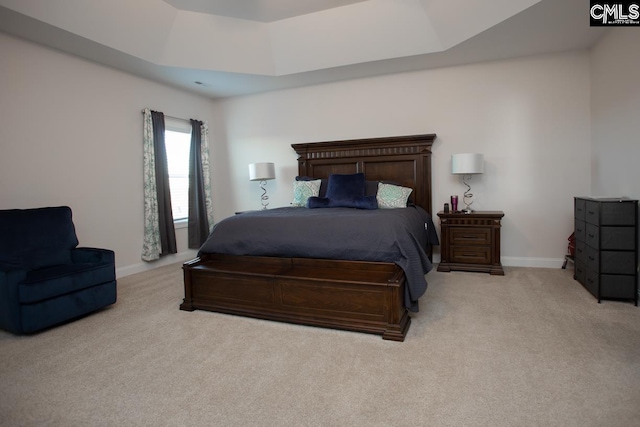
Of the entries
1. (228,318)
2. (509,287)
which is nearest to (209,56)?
(228,318)

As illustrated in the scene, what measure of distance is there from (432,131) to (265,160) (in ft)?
8.79

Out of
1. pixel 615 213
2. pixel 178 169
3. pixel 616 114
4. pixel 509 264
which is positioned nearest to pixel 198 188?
pixel 178 169

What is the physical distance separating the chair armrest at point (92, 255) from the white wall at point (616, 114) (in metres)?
4.82

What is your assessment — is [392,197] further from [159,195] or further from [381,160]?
[159,195]

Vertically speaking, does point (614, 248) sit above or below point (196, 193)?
below

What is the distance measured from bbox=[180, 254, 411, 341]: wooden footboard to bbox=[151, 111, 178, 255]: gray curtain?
1919 mm

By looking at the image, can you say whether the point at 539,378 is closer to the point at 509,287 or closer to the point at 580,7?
the point at 509,287

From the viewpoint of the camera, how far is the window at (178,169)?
5297mm

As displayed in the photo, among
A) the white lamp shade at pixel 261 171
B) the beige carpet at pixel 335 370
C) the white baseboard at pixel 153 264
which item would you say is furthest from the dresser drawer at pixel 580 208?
the white baseboard at pixel 153 264

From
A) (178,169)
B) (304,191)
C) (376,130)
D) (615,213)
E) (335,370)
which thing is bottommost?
(335,370)

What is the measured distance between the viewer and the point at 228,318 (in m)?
3.00

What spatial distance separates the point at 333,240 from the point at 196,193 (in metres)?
3.38

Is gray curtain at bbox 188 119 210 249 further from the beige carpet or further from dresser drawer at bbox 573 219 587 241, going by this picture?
dresser drawer at bbox 573 219 587 241

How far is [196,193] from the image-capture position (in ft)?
18.1
